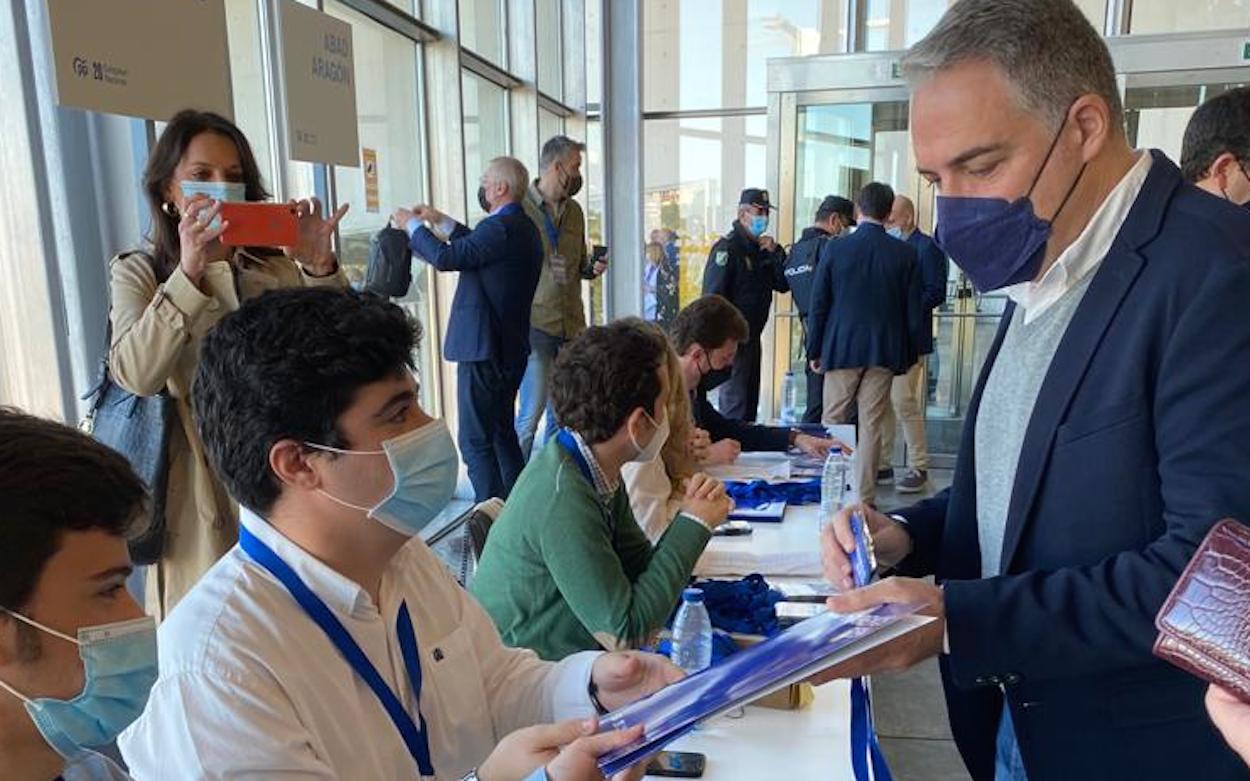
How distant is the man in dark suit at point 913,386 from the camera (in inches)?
218

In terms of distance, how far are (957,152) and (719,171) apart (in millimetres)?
7130

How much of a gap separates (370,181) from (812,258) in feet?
9.93

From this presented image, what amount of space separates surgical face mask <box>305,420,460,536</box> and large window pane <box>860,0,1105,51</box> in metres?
6.83

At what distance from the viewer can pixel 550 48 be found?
24.4 ft

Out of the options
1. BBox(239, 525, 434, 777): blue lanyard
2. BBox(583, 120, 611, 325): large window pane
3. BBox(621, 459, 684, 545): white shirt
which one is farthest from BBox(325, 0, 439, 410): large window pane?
BBox(583, 120, 611, 325): large window pane

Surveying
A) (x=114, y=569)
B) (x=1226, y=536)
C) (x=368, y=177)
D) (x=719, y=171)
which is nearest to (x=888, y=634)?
(x=1226, y=536)

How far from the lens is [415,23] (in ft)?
14.6

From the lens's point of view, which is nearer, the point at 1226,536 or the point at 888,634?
the point at 1226,536

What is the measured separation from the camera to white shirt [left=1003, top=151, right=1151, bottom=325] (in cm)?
112

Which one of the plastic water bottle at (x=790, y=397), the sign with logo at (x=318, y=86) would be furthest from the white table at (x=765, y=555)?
the plastic water bottle at (x=790, y=397)

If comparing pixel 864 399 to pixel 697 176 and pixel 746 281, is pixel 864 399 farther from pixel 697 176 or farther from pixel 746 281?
pixel 697 176

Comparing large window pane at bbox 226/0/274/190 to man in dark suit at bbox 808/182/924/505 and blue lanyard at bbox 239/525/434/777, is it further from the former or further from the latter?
man in dark suit at bbox 808/182/924/505

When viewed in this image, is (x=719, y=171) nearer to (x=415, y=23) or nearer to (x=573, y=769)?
(x=415, y=23)

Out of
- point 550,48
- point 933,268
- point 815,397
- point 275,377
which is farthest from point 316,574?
point 550,48
